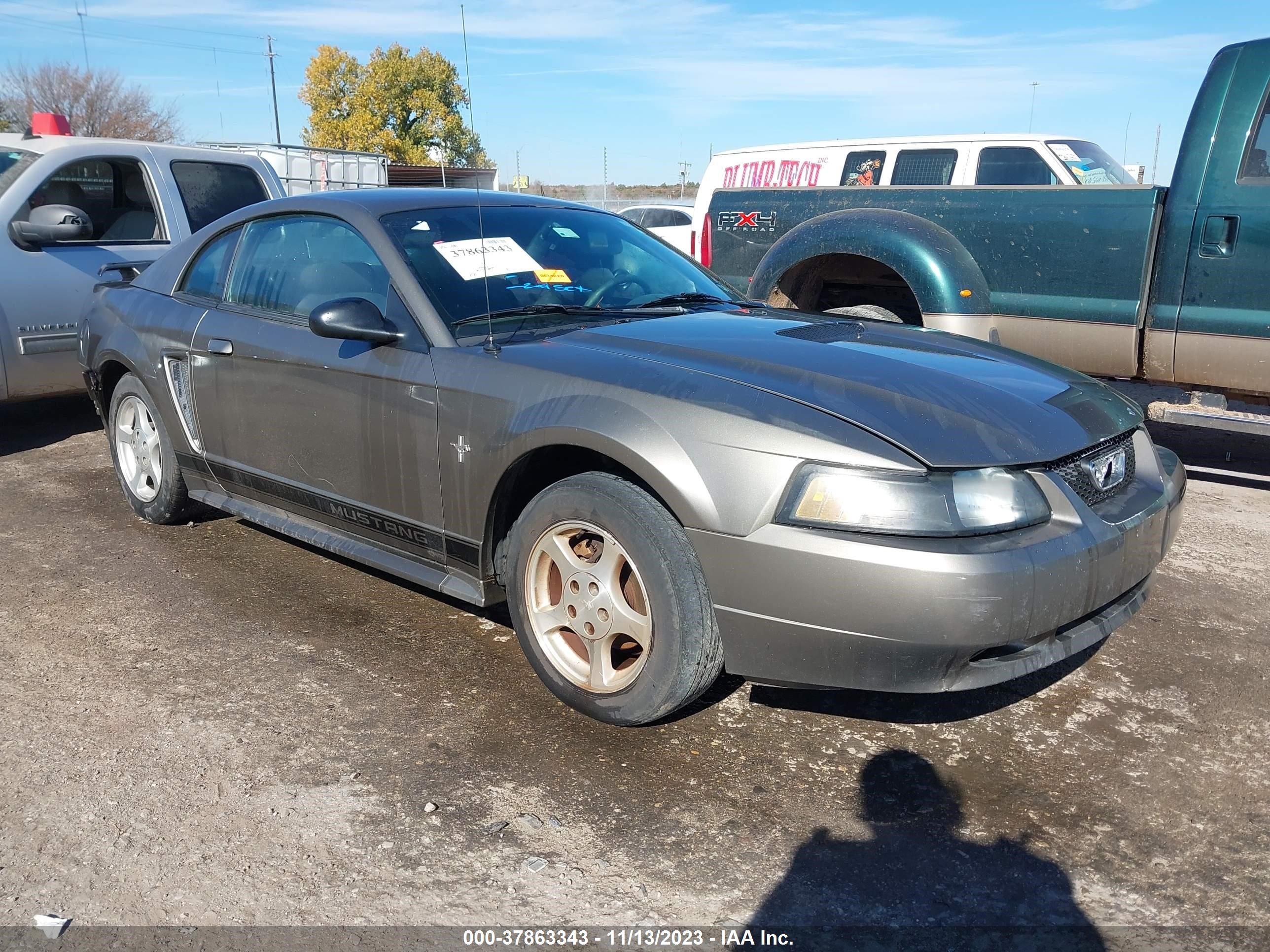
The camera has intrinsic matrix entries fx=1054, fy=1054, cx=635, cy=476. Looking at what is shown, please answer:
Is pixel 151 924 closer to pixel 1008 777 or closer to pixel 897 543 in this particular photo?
pixel 897 543

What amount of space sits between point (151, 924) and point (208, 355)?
2536 millimetres

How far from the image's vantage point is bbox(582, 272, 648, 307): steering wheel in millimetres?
3721

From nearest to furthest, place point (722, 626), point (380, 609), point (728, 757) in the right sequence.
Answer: point (722, 626)
point (728, 757)
point (380, 609)

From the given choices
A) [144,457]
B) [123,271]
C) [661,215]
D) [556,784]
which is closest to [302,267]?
[144,457]

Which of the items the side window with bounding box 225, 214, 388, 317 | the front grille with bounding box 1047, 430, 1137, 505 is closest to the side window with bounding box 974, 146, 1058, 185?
the front grille with bounding box 1047, 430, 1137, 505

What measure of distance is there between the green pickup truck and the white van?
86.4 inches

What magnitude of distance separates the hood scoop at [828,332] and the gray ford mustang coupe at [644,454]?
27 millimetres

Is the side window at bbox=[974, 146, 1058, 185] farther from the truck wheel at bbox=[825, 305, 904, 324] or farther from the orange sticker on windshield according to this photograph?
the orange sticker on windshield

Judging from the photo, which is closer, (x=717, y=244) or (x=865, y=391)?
(x=865, y=391)

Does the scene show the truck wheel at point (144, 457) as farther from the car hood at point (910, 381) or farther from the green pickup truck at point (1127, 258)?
the green pickup truck at point (1127, 258)

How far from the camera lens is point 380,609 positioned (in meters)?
4.02

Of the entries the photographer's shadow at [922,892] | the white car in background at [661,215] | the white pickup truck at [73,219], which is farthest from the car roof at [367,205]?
the white car in background at [661,215]

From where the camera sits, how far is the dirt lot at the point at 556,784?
2346 millimetres

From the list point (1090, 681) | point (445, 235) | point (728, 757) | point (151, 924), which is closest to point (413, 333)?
point (445, 235)
